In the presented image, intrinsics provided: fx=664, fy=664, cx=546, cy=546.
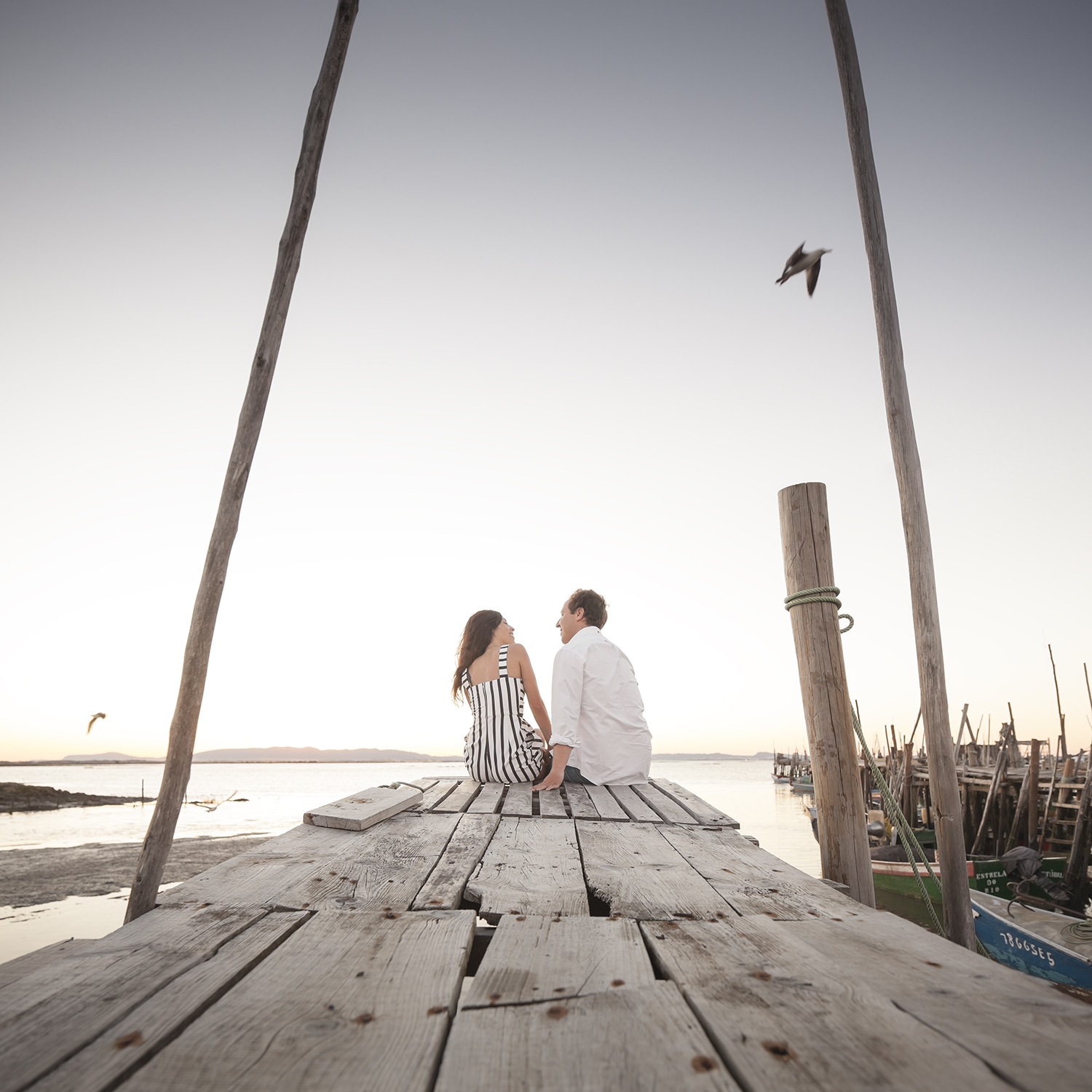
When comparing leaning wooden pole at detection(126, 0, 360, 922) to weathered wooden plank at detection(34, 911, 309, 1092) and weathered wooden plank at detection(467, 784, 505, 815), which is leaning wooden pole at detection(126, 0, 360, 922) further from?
weathered wooden plank at detection(467, 784, 505, 815)

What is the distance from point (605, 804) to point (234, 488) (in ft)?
8.82

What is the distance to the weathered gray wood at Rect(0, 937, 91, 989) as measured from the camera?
1.35 m

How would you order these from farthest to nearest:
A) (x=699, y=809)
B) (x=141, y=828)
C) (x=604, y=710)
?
(x=141, y=828) → (x=604, y=710) → (x=699, y=809)

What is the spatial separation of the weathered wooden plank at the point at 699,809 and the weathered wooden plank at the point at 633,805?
227mm

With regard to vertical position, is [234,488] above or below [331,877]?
above

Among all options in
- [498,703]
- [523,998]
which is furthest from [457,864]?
[498,703]

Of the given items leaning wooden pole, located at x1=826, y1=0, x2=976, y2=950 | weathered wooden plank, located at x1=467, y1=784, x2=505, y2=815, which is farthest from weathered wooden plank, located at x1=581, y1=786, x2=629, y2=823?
leaning wooden pole, located at x1=826, y1=0, x2=976, y2=950

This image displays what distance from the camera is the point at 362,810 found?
3.21 metres

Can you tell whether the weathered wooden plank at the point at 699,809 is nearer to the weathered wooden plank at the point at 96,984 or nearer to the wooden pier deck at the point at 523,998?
the wooden pier deck at the point at 523,998

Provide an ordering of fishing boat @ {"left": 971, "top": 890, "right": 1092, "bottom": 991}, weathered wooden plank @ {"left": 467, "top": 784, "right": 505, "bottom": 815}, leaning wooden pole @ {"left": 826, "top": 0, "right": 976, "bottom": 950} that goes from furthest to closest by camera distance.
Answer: fishing boat @ {"left": 971, "top": 890, "right": 1092, "bottom": 991}, weathered wooden plank @ {"left": 467, "top": 784, "right": 505, "bottom": 815}, leaning wooden pole @ {"left": 826, "top": 0, "right": 976, "bottom": 950}

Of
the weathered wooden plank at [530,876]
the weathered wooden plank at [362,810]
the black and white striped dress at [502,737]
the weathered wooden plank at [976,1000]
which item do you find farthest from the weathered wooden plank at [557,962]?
the black and white striped dress at [502,737]

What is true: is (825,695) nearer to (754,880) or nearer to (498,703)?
(754,880)

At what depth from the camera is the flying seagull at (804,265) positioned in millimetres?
5297

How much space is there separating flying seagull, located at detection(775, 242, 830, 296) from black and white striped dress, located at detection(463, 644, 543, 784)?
12.2 ft
